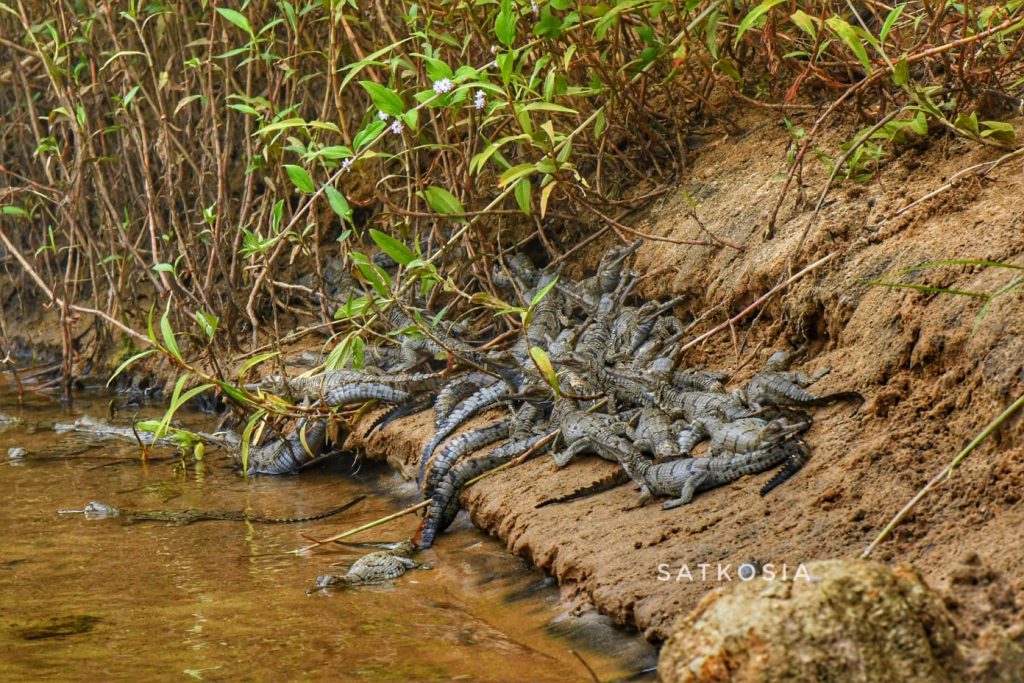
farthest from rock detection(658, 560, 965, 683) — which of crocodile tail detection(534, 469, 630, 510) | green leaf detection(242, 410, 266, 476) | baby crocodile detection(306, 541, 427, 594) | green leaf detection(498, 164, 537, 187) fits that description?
green leaf detection(242, 410, 266, 476)

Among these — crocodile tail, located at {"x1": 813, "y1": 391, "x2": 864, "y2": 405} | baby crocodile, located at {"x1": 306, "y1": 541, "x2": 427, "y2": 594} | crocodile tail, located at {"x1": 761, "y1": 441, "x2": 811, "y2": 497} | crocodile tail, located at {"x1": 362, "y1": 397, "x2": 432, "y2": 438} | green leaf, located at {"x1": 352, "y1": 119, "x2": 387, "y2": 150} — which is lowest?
crocodile tail, located at {"x1": 362, "y1": 397, "x2": 432, "y2": 438}

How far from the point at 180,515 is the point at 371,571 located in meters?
1.33

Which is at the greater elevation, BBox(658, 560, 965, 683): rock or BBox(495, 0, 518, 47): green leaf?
BBox(495, 0, 518, 47): green leaf

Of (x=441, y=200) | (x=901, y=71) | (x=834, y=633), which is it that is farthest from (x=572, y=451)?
(x=834, y=633)

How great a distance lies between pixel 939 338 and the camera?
3566mm

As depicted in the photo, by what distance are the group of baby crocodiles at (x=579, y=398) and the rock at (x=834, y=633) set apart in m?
1.25

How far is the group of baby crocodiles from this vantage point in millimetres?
3881

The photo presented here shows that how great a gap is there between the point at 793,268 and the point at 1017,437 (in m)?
1.76

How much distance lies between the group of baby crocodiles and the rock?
4.10 ft

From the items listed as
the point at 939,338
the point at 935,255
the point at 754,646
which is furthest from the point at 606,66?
the point at 754,646

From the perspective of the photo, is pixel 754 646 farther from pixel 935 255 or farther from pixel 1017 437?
pixel 935 255

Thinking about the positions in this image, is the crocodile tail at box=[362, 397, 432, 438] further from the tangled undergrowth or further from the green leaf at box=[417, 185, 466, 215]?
the green leaf at box=[417, 185, 466, 215]

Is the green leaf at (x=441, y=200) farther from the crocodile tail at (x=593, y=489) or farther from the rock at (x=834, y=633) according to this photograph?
the rock at (x=834, y=633)

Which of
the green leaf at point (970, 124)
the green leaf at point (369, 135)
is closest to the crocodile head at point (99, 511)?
the green leaf at point (369, 135)
